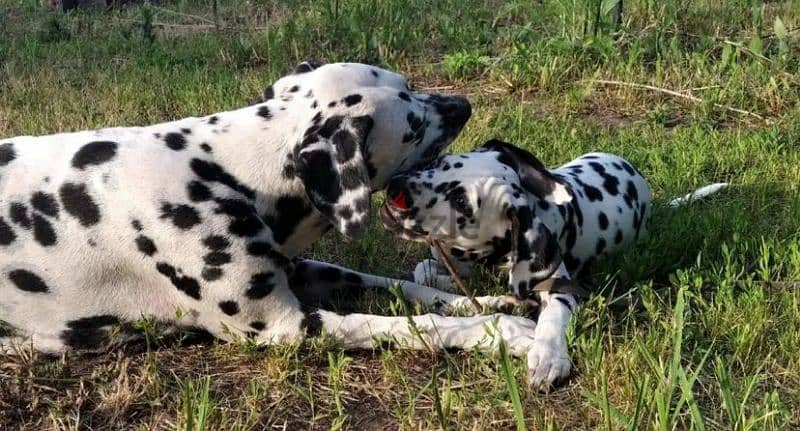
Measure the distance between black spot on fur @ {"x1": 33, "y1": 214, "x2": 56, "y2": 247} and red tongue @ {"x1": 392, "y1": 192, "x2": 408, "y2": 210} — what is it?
157 centimetres

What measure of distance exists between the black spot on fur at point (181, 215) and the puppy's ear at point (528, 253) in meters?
1.47

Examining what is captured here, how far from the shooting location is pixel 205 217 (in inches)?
151

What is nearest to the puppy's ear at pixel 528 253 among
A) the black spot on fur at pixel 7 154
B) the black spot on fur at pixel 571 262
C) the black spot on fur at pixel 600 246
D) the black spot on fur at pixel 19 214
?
the black spot on fur at pixel 571 262

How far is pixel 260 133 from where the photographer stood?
4.01 metres

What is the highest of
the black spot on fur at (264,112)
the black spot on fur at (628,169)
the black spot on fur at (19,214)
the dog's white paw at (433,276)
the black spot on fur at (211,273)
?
the black spot on fur at (264,112)

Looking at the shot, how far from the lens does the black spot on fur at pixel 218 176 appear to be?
394 cm

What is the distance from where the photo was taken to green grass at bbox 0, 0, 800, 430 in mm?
3514

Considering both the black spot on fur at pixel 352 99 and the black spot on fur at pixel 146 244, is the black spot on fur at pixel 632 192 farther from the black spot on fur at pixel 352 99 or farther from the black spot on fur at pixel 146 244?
the black spot on fur at pixel 146 244

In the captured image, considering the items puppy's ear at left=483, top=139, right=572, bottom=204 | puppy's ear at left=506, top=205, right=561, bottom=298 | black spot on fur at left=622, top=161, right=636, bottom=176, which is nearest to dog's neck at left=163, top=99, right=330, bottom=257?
puppy's ear at left=506, top=205, right=561, bottom=298

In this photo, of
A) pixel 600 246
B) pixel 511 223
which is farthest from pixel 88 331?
pixel 600 246

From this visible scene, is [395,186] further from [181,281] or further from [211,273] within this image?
[181,281]

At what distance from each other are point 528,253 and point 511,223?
17 centimetres

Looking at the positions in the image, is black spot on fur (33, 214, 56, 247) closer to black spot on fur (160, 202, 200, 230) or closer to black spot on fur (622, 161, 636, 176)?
black spot on fur (160, 202, 200, 230)

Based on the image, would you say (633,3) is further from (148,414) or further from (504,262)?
(148,414)
